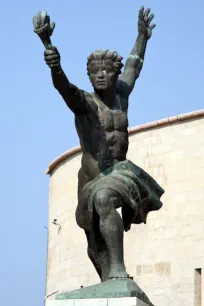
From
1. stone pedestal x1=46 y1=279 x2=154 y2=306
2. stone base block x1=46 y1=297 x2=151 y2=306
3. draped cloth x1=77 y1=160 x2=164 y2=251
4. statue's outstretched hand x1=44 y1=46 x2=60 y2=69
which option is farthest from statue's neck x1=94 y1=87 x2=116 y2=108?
stone base block x1=46 y1=297 x2=151 y2=306

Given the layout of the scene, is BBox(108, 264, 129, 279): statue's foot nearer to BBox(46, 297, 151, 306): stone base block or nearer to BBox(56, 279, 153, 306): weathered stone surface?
BBox(56, 279, 153, 306): weathered stone surface

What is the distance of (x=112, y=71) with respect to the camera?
11375mm

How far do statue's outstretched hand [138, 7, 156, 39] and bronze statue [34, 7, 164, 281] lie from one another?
32.3 inches

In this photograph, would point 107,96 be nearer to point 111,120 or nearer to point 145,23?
point 111,120

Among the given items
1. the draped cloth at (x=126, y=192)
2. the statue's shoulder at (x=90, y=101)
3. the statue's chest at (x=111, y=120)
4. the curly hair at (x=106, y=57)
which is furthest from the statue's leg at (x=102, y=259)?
the curly hair at (x=106, y=57)

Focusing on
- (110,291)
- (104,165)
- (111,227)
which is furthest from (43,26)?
(110,291)

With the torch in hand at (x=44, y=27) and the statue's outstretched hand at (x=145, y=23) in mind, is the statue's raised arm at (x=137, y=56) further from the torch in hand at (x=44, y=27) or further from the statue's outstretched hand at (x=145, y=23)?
the torch in hand at (x=44, y=27)

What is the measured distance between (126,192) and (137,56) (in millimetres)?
1867

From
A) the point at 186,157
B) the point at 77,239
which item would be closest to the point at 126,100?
the point at 186,157

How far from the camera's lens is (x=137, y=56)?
12117mm

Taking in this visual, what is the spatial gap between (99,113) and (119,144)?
36 centimetres

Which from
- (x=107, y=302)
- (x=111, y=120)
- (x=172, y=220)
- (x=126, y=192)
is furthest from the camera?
(x=172, y=220)

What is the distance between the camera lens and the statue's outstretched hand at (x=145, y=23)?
40.0 ft

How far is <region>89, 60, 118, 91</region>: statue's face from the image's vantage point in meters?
11.3
